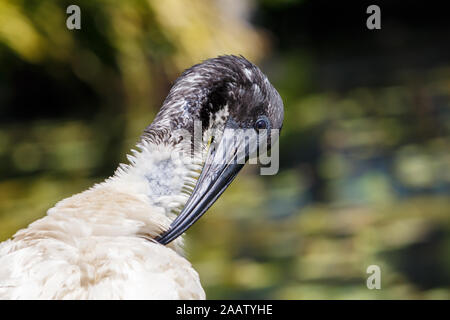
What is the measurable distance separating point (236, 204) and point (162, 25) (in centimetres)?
559

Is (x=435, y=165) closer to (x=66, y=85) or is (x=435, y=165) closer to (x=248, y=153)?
(x=248, y=153)

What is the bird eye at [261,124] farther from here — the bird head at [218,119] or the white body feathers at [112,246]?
the white body feathers at [112,246]

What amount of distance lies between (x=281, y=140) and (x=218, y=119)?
22.3ft

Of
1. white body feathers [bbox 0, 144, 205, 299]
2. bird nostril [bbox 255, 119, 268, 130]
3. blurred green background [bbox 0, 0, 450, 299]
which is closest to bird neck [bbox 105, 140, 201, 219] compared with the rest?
white body feathers [bbox 0, 144, 205, 299]

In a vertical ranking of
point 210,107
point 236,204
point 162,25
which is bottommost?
point 210,107

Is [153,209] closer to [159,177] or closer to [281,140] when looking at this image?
[159,177]

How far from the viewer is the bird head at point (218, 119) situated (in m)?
3.03

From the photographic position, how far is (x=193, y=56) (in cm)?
1238

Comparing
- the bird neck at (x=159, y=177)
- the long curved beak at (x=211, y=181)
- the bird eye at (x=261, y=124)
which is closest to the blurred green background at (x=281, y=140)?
the bird eye at (x=261, y=124)

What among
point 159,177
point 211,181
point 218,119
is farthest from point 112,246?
point 218,119

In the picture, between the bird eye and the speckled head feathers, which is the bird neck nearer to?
the speckled head feathers

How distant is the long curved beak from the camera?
2.83 meters

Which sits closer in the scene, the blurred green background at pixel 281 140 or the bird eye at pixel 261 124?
the bird eye at pixel 261 124
